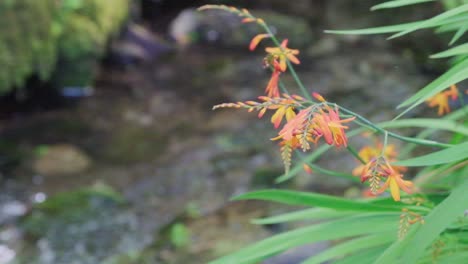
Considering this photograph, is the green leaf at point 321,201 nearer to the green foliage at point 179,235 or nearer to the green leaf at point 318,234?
the green leaf at point 318,234

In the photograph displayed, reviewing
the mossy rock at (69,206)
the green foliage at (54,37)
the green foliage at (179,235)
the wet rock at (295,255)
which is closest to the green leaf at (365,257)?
the wet rock at (295,255)

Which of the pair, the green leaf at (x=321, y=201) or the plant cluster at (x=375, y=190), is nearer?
the plant cluster at (x=375, y=190)

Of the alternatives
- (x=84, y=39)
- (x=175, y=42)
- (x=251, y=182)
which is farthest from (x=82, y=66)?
(x=251, y=182)

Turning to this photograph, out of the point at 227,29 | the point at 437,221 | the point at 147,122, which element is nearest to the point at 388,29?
the point at 437,221

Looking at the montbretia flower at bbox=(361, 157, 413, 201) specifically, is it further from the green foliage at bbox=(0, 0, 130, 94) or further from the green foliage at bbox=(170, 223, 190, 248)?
the green foliage at bbox=(0, 0, 130, 94)

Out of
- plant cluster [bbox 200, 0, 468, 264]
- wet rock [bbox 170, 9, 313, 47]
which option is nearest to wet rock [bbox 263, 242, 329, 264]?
plant cluster [bbox 200, 0, 468, 264]

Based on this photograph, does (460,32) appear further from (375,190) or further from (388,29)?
(375,190)
